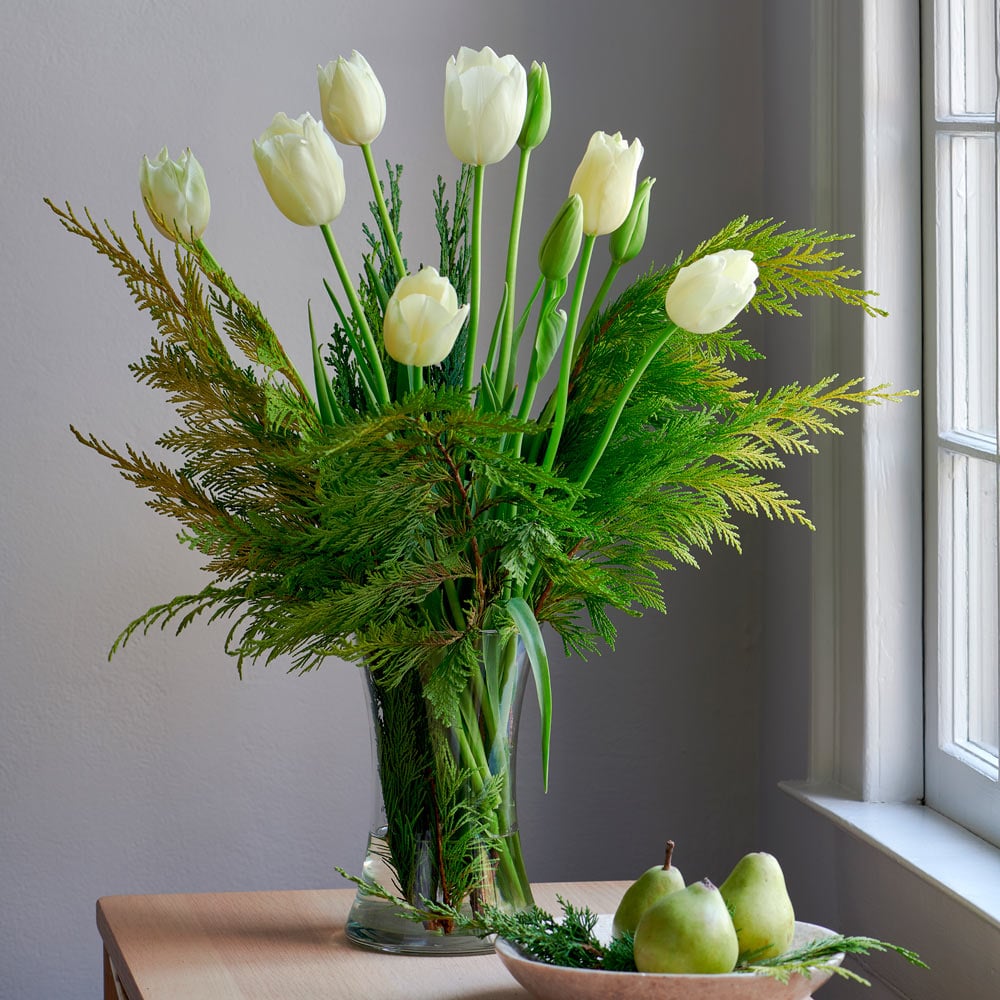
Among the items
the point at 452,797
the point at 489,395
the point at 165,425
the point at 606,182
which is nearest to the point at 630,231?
the point at 606,182

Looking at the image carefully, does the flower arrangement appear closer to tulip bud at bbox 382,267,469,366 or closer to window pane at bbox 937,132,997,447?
tulip bud at bbox 382,267,469,366

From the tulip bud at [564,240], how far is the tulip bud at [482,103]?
0.07 m

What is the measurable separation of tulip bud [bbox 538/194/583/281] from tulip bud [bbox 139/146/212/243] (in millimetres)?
260

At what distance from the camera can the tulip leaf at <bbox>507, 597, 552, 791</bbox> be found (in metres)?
0.97

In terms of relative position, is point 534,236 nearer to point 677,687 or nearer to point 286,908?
point 677,687

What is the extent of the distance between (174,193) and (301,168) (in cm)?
12

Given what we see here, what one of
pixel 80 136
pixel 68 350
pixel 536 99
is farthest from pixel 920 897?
pixel 80 136

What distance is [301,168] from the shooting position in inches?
37.3

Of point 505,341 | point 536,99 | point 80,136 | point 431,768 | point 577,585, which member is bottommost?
point 431,768

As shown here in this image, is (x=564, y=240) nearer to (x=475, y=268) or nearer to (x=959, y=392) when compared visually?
(x=475, y=268)

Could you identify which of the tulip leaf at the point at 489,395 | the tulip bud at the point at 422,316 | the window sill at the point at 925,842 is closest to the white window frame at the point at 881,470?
the window sill at the point at 925,842

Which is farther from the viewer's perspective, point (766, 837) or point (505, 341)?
point (766, 837)

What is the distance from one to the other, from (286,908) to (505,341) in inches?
21.4

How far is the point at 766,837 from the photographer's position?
1.69 metres
